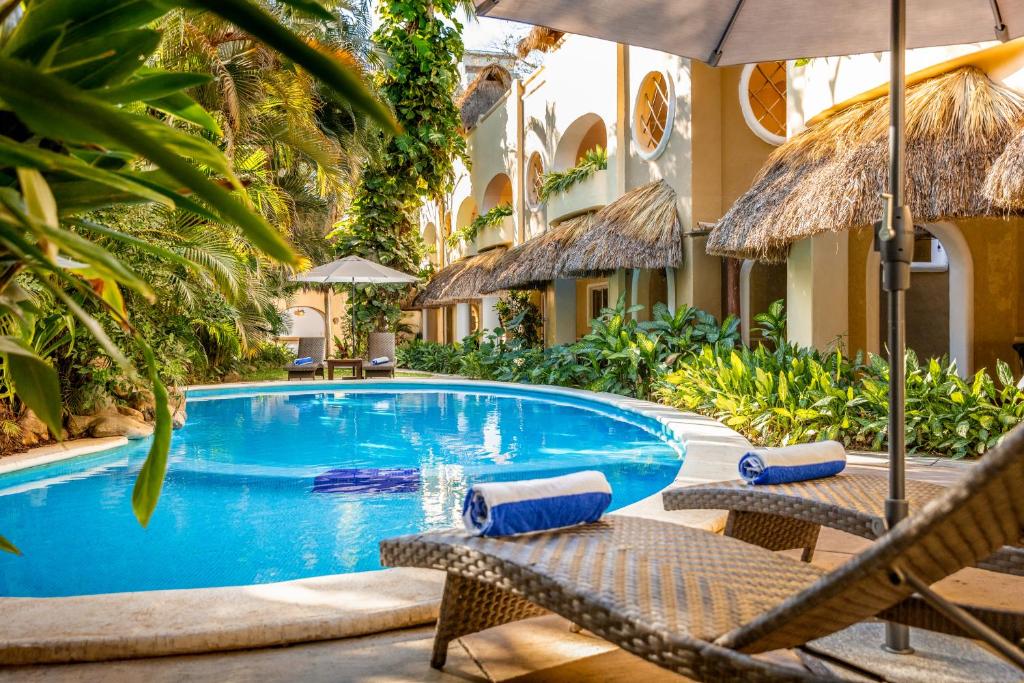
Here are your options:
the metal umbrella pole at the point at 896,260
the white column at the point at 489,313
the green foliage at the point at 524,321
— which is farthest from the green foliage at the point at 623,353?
the metal umbrella pole at the point at 896,260

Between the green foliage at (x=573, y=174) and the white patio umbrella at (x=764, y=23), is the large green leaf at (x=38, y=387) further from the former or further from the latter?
the green foliage at (x=573, y=174)

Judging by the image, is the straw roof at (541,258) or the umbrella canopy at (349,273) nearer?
the straw roof at (541,258)

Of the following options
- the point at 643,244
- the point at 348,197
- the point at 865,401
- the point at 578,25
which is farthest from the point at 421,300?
the point at 578,25

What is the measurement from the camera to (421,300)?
1894 centimetres

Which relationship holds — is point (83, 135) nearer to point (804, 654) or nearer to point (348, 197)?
point (804, 654)

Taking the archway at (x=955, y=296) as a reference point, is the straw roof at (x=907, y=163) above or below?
above

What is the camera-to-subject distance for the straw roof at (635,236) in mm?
10992

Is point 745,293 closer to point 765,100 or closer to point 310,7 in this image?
point 765,100

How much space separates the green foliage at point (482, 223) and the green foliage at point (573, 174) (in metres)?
2.12

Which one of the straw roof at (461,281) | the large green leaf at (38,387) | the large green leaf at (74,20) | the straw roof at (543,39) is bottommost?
the large green leaf at (38,387)

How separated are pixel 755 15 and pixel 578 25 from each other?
27.6 inches

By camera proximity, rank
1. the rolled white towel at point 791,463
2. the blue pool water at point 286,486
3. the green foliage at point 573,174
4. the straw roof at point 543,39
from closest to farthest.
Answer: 1. the rolled white towel at point 791,463
2. the blue pool water at point 286,486
3. the green foliage at point 573,174
4. the straw roof at point 543,39

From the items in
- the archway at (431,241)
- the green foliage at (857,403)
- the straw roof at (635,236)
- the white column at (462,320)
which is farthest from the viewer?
the archway at (431,241)

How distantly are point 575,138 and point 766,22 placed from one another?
12212 mm
